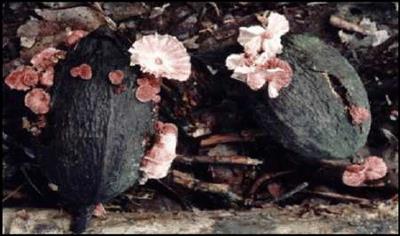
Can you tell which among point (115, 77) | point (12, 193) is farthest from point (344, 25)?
point (12, 193)

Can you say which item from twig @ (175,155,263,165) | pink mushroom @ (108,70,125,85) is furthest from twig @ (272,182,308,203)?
pink mushroom @ (108,70,125,85)

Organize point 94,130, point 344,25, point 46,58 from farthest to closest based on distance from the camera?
point 344,25 → point 46,58 → point 94,130

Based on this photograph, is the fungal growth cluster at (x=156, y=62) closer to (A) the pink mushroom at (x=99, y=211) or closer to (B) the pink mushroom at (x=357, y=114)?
(A) the pink mushroom at (x=99, y=211)

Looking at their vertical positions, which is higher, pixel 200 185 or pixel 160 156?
pixel 160 156

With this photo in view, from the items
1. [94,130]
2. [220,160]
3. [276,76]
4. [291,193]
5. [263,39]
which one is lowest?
[291,193]

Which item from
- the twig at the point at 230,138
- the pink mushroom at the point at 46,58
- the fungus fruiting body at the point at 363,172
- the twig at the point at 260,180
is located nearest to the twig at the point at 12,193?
the pink mushroom at the point at 46,58

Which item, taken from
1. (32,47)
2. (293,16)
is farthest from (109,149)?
(293,16)

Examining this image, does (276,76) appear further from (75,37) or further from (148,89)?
(75,37)

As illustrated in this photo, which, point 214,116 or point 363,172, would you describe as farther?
point 214,116

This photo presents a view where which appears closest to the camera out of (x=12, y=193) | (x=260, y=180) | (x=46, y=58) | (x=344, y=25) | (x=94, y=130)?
(x=94, y=130)
